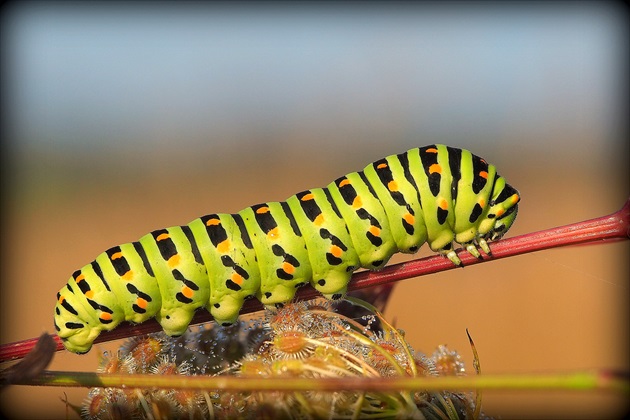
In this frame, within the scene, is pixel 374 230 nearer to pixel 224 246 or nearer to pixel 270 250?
pixel 270 250

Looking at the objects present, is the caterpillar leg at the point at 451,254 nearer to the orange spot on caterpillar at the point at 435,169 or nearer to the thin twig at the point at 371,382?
the orange spot on caterpillar at the point at 435,169

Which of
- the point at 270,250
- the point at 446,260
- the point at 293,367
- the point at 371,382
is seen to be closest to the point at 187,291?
the point at 270,250

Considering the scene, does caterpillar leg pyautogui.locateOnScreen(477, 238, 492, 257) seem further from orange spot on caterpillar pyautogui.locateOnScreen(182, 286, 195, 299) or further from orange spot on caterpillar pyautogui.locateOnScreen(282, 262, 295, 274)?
orange spot on caterpillar pyautogui.locateOnScreen(182, 286, 195, 299)

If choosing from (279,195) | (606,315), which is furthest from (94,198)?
(606,315)

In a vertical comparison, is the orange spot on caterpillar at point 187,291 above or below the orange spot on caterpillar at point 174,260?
below

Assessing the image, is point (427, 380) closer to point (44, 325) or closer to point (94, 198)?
point (44, 325)

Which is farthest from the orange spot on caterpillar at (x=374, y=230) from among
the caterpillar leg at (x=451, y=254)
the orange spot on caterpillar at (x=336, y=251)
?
the caterpillar leg at (x=451, y=254)
